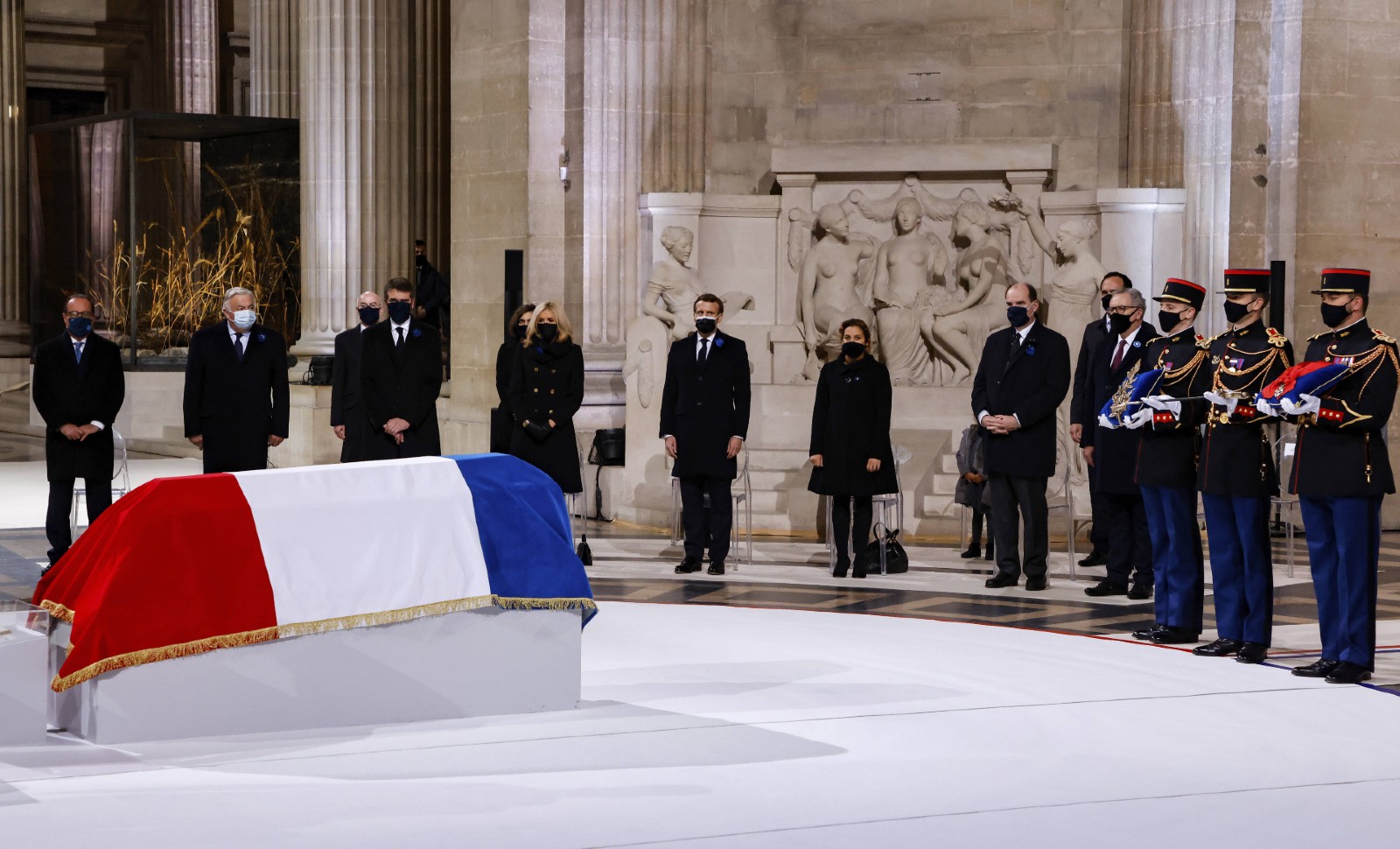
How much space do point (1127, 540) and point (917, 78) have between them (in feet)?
18.8

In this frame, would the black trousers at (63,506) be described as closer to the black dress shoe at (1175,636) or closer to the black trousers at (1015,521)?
the black trousers at (1015,521)

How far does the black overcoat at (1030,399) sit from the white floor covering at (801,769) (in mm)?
2618

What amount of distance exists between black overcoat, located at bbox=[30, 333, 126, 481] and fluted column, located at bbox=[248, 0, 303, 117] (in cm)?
943

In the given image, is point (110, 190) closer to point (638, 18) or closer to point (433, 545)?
point (638, 18)

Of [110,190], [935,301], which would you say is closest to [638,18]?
[935,301]

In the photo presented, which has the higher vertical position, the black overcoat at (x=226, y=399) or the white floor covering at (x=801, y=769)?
the black overcoat at (x=226, y=399)

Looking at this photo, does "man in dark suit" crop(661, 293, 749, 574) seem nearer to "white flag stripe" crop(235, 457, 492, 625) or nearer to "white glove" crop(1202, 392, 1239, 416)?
"white glove" crop(1202, 392, 1239, 416)

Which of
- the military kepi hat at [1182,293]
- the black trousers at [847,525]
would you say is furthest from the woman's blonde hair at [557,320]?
the military kepi hat at [1182,293]

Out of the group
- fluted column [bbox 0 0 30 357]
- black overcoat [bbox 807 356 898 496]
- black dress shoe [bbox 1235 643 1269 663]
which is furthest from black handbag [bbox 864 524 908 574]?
fluted column [bbox 0 0 30 357]

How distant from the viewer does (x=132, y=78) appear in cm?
2525

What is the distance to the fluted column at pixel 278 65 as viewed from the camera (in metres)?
18.7

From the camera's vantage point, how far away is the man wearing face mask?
6.82m

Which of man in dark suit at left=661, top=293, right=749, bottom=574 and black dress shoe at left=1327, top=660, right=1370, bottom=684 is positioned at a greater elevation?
man in dark suit at left=661, top=293, right=749, bottom=574

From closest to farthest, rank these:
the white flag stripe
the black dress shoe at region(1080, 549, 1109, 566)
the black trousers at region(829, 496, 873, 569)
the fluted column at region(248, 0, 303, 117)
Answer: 1. the white flag stripe
2. the black trousers at region(829, 496, 873, 569)
3. the black dress shoe at region(1080, 549, 1109, 566)
4. the fluted column at region(248, 0, 303, 117)
